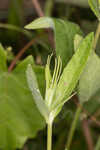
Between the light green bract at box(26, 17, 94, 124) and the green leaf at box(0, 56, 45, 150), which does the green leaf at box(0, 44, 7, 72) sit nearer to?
the green leaf at box(0, 56, 45, 150)

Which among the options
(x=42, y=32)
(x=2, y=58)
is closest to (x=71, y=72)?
(x=2, y=58)

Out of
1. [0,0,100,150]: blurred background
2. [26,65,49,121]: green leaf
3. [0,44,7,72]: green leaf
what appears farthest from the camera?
[0,0,100,150]: blurred background

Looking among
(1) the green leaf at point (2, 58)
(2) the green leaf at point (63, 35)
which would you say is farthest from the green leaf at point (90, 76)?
(1) the green leaf at point (2, 58)

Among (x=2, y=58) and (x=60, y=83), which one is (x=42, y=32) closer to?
(x=2, y=58)

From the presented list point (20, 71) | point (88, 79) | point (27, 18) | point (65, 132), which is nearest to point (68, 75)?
point (88, 79)

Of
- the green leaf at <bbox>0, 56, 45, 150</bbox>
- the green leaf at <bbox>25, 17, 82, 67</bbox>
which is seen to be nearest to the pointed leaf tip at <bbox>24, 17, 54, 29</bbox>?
the green leaf at <bbox>25, 17, 82, 67</bbox>
